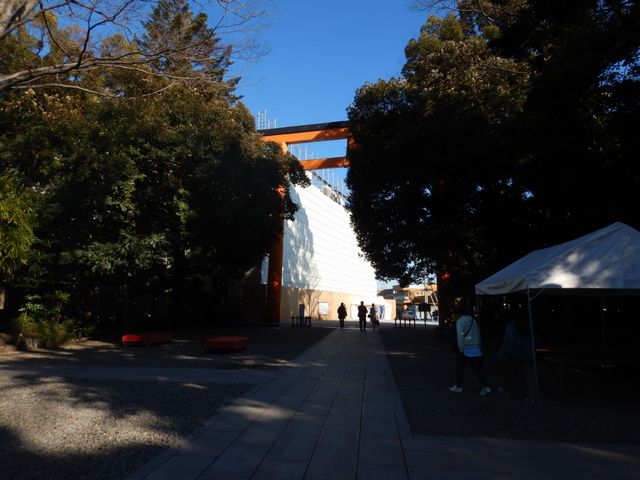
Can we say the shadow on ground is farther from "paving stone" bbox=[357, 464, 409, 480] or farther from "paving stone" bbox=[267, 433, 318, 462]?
"paving stone" bbox=[357, 464, 409, 480]

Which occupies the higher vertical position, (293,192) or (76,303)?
(293,192)

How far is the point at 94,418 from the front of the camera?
266 inches

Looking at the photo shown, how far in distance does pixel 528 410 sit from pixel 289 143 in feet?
77.5

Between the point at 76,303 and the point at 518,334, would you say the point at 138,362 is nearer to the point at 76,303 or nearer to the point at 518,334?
the point at 76,303

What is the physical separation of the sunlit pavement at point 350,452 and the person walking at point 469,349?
5.85 feet

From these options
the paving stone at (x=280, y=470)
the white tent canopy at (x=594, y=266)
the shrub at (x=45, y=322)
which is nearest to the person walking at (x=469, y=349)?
the white tent canopy at (x=594, y=266)

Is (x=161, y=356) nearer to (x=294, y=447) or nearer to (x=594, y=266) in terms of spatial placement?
(x=294, y=447)

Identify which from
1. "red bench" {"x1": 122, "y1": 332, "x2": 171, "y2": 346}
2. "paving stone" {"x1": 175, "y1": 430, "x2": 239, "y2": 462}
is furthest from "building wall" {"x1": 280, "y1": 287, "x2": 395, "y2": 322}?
"paving stone" {"x1": 175, "y1": 430, "x2": 239, "y2": 462}

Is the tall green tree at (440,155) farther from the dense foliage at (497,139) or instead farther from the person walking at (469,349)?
the person walking at (469,349)

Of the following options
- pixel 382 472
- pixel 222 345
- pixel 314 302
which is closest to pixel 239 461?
pixel 382 472

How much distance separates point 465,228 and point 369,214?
11.9 feet

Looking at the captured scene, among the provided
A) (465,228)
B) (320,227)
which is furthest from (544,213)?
(320,227)

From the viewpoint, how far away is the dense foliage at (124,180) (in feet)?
49.1

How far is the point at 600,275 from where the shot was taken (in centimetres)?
753
